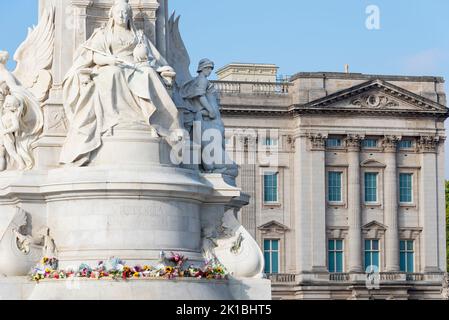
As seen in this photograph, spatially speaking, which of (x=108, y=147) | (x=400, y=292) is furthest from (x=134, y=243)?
(x=400, y=292)

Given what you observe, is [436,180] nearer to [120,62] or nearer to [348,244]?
[348,244]

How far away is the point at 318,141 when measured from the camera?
3649 inches

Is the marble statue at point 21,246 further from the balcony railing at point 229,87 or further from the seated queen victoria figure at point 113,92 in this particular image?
the balcony railing at point 229,87

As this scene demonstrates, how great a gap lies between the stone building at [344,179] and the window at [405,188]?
2.0 inches

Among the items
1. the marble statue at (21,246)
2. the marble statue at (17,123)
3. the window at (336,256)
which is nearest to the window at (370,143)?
the window at (336,256)

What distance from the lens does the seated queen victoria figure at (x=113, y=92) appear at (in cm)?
3534

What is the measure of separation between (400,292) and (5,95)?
56.5 meters

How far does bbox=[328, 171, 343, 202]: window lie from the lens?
92.3m

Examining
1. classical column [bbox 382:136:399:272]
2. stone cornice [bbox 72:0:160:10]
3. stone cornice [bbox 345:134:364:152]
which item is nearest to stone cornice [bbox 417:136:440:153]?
→ classical column [bbox 382:136:399:272]

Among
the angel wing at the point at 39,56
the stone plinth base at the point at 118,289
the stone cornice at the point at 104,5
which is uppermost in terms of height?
the stone cornice at the point at 104,5

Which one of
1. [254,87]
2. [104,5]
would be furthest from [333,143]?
[104,5]

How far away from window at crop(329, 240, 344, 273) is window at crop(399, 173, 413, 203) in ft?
13.8

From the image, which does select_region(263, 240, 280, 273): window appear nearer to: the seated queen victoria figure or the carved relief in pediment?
the carved relief in pediment

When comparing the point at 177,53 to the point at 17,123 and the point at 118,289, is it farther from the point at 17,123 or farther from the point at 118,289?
the point at 118,289
